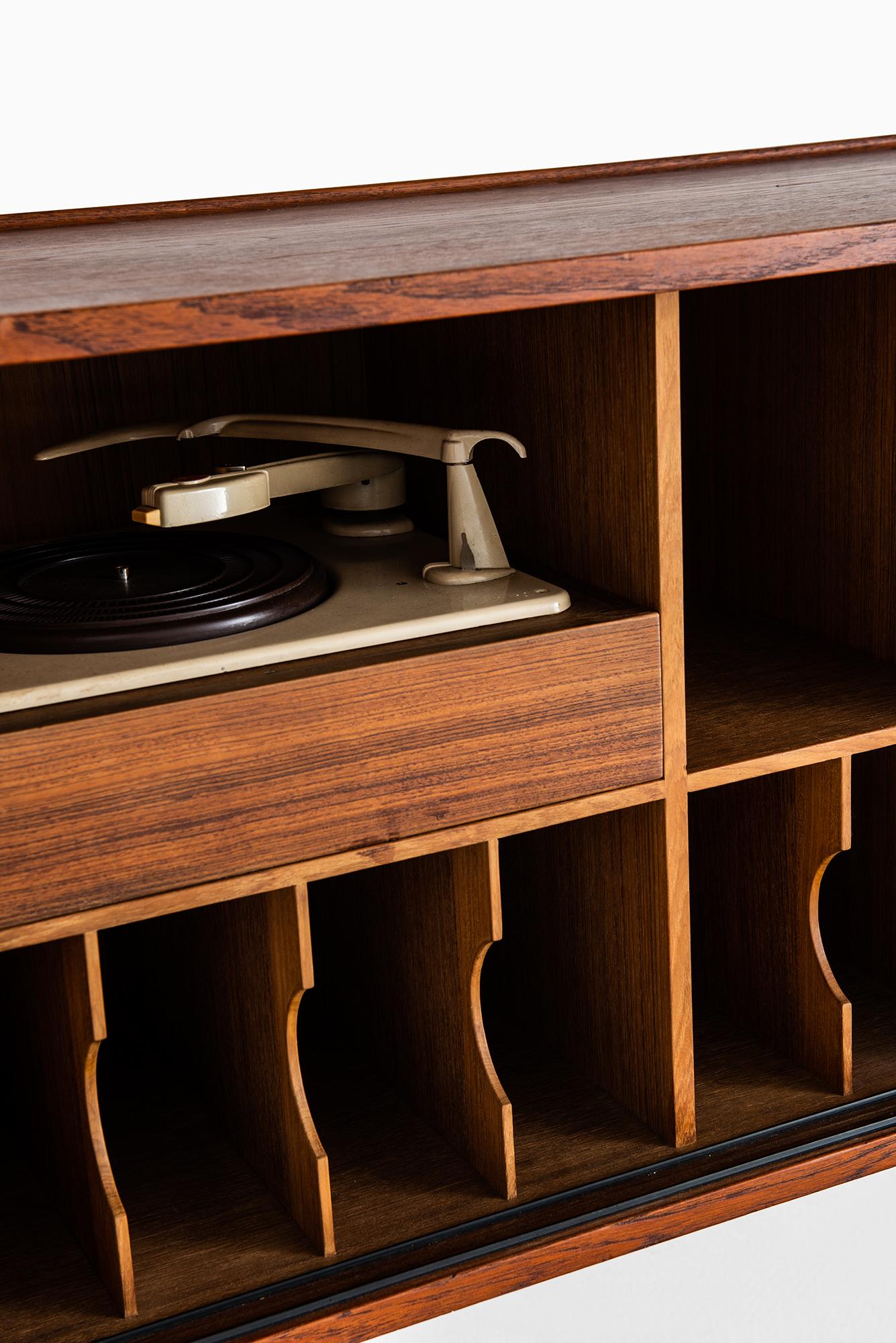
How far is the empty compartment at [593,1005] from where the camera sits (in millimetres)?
1515

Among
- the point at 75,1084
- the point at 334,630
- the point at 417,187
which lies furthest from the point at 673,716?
the point at 417,187

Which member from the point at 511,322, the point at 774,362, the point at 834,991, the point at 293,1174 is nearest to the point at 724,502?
the point at 774,362

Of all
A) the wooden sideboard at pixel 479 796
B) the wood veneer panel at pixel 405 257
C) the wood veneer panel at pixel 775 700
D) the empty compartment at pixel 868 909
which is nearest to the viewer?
the wood veneer panel at pixel 405 257

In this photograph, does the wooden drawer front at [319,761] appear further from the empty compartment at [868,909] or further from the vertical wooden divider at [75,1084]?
the empty compartment at [868,909]

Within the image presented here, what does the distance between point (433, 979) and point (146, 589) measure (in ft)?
1.36

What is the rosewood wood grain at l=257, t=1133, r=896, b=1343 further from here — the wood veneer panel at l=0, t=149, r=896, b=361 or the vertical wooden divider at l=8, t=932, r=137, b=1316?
the wood veneer panel at l=0, t=149, r=896, b=361

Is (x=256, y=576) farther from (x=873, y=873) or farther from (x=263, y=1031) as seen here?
(x=873, y=873)

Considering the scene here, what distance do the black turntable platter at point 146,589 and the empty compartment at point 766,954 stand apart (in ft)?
1.56

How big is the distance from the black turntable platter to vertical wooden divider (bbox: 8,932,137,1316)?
0.24 metres

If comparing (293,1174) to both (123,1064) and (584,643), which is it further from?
(584,643)

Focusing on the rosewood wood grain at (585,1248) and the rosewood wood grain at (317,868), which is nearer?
the rosewood wood grain at (317,868)

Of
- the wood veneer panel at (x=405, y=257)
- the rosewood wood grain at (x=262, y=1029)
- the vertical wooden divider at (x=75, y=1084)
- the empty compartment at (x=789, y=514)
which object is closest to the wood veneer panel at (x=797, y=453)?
the empty compartment at (x=789, y=514)

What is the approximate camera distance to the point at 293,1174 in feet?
4.80

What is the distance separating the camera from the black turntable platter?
1371 millimetres
